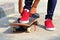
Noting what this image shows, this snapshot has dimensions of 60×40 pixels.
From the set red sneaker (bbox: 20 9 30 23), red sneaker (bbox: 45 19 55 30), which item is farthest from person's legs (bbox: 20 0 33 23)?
red sneaker (bbox: 45 19 55 30)

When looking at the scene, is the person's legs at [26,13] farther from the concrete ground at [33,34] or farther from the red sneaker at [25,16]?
the concrete ground at [33,34]

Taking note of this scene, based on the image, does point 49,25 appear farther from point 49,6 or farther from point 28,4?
point 28,4

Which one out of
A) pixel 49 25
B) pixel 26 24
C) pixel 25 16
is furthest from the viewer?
pixel 49 25

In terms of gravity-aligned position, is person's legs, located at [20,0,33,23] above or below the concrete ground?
above

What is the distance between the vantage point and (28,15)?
3.26 m

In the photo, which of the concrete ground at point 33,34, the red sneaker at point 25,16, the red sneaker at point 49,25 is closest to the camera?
the concrete ground at point 33,34

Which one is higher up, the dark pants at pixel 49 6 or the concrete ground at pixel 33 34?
the dark pants at pixel 49 6

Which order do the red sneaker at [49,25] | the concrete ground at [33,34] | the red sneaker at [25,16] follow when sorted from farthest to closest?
the red sneaker at [49,25], the red sneaker at [25,16], the concrete ground at [33,34]

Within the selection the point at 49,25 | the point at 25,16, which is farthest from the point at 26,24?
the point at 49,25

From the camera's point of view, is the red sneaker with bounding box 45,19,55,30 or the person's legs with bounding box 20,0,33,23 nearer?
the person's legs with bounding box 20,0,33,23

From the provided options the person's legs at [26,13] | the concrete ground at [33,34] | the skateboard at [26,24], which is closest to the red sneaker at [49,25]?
the concrete ground at [33,34]

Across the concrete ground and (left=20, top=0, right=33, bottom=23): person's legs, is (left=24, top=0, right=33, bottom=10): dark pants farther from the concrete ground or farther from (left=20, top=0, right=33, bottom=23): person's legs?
the concrete ground

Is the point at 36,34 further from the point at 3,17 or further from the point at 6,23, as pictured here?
the point at 3,17

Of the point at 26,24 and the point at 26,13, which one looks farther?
the point at 26,13
